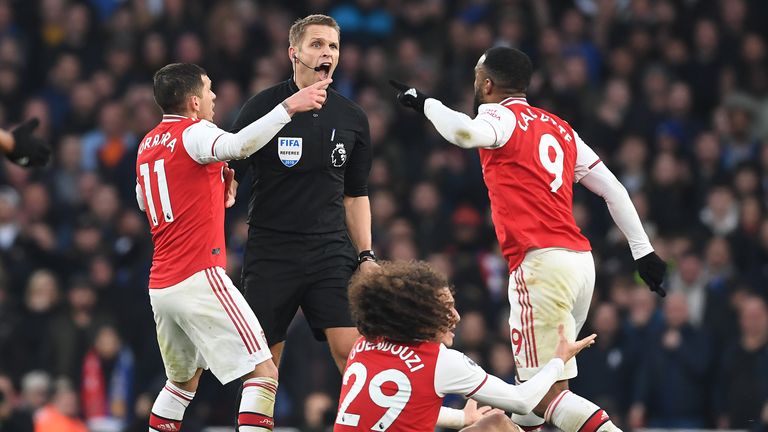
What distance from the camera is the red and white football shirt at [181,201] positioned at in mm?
7863

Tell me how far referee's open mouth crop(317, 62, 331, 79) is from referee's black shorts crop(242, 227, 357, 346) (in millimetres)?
980

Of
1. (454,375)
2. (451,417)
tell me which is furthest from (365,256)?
(454,375)

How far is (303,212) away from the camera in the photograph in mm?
8492

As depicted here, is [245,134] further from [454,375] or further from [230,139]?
[454,375]

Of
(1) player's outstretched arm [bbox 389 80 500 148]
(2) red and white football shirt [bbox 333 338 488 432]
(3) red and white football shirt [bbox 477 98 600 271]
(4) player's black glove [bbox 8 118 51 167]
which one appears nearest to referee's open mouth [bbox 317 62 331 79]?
(1) player's outstretched arm [bbox 389 80 500 148]

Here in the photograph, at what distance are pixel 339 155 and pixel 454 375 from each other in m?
1.98

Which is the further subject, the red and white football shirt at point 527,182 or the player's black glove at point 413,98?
the player's black glove at point 413,98

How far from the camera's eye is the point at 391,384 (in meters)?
7.05

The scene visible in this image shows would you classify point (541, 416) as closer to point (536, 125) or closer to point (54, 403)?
point (536, 125)

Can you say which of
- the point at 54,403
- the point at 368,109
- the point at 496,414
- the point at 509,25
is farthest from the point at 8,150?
the point at 509,25

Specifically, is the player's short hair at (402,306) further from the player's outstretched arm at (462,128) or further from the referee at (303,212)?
the referee at (303,212)

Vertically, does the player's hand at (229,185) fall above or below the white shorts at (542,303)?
above

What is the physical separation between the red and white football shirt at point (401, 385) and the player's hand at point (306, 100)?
4.77 feet

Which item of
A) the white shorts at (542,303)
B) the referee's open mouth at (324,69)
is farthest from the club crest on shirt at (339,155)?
the white shorts at (542,303)
